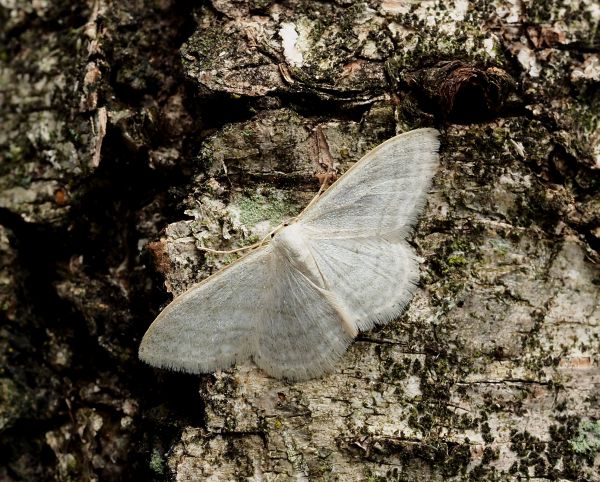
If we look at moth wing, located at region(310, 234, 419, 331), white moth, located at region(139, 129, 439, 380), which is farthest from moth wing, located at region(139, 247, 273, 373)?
moth wing, located at region(310, 234, 419, 331)

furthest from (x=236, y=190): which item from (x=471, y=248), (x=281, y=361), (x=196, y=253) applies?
(x=471, y=248)

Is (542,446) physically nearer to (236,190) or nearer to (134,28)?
(236,190)

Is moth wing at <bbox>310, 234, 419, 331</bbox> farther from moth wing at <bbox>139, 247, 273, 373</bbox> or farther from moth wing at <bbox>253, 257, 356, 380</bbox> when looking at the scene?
moth wing at <bbox>139, 247, 273, 373</bbox>

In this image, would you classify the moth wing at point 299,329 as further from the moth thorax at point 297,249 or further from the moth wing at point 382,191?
the moth wing at point 382,191

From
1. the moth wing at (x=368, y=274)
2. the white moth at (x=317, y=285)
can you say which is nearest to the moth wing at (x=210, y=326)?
the white moth at (x=317, y=285)

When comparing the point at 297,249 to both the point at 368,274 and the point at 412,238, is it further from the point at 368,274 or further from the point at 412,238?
the point at 412,238

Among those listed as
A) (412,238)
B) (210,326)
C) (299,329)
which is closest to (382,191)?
(412,238)
